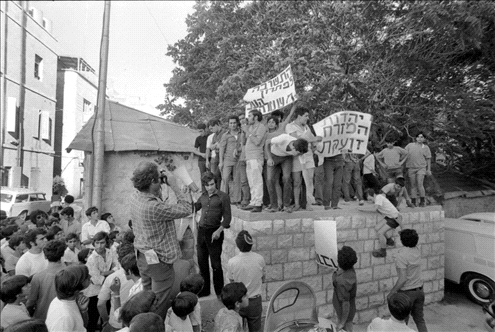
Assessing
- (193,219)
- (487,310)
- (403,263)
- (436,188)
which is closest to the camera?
(487,310)

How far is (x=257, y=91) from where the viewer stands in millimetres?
6996

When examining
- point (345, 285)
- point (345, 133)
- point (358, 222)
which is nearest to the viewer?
point (345, 285)

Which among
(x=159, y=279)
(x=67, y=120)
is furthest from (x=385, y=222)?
(x=67, y=120)

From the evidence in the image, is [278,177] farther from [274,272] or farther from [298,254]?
[274,272]

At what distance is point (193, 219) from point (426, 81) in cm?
806

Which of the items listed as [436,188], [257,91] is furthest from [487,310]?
[436,188]

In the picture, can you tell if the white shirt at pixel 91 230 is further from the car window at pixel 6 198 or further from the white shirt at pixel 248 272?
the car window at pixel 6 198

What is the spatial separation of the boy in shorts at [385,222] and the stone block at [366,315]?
110 centimetres

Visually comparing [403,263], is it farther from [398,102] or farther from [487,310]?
[398,102]

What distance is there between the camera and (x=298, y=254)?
583 centimetres

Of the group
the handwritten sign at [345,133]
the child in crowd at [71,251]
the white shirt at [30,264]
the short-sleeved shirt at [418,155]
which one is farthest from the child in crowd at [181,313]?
the short-sleeved shirt at [418,155]

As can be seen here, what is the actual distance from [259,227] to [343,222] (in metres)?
1.84

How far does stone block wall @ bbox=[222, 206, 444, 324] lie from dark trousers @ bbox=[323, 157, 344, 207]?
36cm

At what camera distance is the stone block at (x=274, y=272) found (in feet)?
18.2
